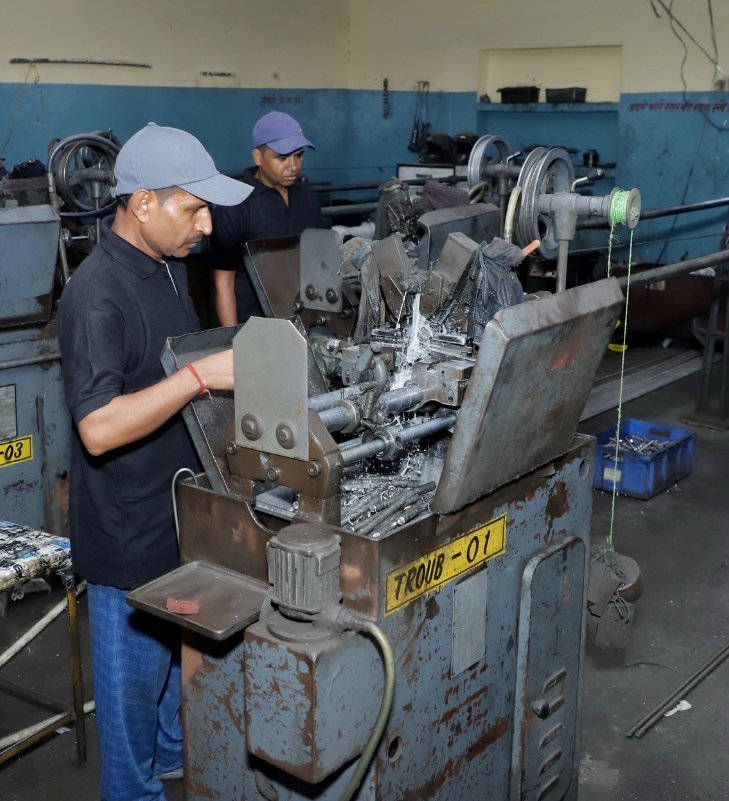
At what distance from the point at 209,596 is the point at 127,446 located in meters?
0.31

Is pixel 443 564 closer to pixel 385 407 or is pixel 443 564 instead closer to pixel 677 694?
pixel 385 407

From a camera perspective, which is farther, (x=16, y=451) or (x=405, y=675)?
(x=16, y=451)

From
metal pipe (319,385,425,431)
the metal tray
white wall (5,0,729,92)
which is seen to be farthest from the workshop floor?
white wall (5,0,729,92)

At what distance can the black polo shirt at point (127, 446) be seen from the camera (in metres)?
1.42

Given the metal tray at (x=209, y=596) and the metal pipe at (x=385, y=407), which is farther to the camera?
the metal pipe at (x=385, y=407)

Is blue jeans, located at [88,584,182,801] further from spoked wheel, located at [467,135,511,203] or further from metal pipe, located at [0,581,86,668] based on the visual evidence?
spoked wheel, located at [467,135,511,203]

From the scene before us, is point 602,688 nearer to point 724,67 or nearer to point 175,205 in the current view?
point 175,205

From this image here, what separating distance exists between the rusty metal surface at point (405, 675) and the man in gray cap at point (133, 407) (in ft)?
0.45

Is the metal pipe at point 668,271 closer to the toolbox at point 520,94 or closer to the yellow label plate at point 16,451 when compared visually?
the yellow label plate at point 16,451

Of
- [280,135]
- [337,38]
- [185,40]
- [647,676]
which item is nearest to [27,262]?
[280,135]

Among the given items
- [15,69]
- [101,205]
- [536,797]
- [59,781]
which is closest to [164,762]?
[59,781]

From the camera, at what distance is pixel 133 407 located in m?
1.34

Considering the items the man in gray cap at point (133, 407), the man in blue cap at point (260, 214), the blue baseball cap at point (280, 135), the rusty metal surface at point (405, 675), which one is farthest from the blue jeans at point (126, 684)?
the blue baseball cap at point (280, 135)

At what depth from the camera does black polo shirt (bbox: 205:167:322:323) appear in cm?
263
